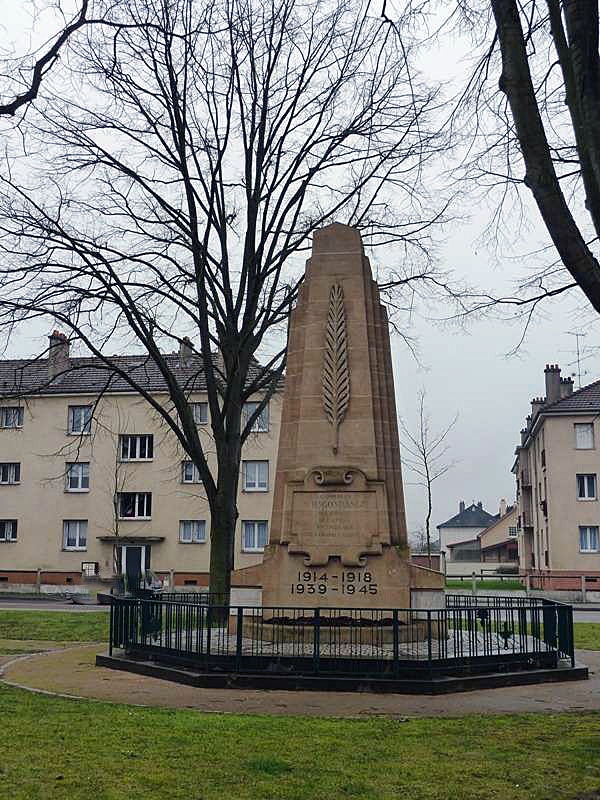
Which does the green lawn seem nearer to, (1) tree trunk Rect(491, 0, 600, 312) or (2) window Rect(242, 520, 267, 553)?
(1) tree trunk Rect(491, 0, 600, 312)

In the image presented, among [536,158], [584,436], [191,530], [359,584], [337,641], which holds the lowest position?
[337,641]

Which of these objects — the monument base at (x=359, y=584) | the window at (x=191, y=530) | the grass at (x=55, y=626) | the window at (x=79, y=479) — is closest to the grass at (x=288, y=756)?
the monument base at (x=359, y=584)

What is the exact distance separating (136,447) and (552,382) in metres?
24.4

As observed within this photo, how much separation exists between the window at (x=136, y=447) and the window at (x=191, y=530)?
13.1ft

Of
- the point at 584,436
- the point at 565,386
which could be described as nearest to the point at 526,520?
the point at 565,386

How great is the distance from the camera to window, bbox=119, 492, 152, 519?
158ft

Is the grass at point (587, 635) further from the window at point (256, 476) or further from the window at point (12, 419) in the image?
the window at point (12, 419)

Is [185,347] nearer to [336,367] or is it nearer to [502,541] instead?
[336,367]

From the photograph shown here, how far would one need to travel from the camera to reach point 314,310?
16.7 metres

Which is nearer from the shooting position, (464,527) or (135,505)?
(135,505)

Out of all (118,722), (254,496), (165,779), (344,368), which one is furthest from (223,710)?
(254,496)

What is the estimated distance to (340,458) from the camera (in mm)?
16062

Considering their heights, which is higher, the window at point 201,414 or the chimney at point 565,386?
the chimney at point 565,386

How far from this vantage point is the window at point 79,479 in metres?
49.0
